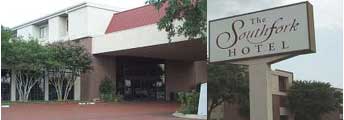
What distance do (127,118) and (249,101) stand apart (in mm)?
8048

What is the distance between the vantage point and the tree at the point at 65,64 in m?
20.0

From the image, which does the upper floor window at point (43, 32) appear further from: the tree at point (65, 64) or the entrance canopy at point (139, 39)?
the entrance canopy at point (139, 39)

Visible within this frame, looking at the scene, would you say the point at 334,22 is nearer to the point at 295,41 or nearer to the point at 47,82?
the point at 295,41

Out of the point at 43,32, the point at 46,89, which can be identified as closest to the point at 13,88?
the point at 46,89

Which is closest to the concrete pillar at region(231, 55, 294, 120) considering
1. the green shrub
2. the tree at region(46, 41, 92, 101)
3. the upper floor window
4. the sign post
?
the sign post

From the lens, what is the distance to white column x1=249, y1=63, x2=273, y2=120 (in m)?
2.72

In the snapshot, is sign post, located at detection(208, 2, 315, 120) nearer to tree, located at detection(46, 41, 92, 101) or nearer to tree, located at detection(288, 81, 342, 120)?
tree, located at detection(288, 81, 342, 120)

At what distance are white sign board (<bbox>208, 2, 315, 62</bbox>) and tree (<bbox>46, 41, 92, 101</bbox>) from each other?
1727 cm

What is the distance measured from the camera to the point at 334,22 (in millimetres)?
2617

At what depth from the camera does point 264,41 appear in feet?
9.01

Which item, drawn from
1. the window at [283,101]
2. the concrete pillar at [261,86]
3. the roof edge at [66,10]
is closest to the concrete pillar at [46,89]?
the roof edge at [66,10]

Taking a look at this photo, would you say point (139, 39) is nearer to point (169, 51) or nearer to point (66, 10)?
point (169, 51)

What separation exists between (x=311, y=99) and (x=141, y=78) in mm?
22989

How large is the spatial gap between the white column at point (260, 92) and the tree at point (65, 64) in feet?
57.2
